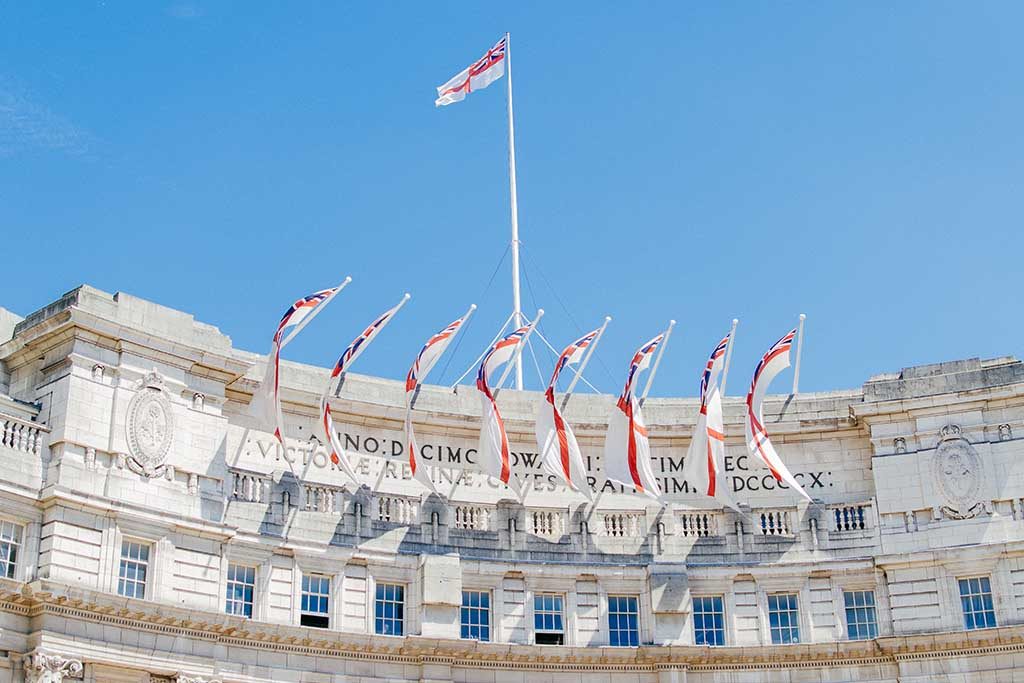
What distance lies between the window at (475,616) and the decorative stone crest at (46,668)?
1280cm

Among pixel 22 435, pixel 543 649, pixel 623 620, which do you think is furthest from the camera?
pixel 623 620

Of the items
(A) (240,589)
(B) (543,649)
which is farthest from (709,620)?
(A) (240,589)

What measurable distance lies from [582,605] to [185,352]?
15147 millimetres

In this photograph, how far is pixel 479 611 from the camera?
48844 millimetres

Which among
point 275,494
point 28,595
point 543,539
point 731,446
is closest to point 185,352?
point 275,494

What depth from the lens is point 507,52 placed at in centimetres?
6034

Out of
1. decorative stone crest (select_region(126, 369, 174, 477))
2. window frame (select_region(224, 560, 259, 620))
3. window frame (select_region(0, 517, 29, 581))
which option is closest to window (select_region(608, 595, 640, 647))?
window frame (select_region(224, 560, 259, 620))

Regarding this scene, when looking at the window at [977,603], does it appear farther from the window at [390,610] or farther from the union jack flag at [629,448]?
the window at [390,610]

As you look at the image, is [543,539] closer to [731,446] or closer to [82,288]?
[731,446]

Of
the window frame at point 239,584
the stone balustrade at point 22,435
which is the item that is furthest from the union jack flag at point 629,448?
the stone balustrade at point 22,435

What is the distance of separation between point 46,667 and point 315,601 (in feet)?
30.6

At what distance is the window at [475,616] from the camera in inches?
1903

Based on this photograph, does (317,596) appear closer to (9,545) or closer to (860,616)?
(9,545)

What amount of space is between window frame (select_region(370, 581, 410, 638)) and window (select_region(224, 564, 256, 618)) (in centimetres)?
390
